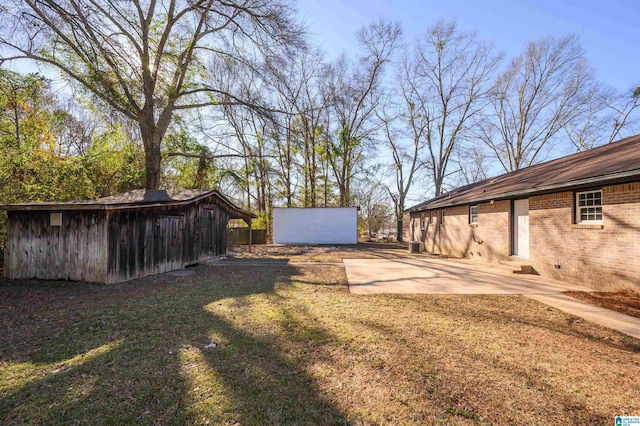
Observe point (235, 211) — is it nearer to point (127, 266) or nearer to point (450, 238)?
point (127, 266)

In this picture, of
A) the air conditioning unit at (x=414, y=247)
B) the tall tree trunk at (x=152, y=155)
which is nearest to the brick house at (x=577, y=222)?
the air conditioning unit at (x=414, y=247)

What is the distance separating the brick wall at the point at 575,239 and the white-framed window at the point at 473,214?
515 mm

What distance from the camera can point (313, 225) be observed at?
20891 millimetres

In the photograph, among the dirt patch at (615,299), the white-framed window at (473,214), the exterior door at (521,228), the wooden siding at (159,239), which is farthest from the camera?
the white-framed window at (473,214)

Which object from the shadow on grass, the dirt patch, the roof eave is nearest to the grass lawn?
the shadow on grass

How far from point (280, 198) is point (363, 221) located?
36.8 ft

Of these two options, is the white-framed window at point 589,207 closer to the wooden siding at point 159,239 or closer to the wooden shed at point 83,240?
the wooden shed at point 83,240

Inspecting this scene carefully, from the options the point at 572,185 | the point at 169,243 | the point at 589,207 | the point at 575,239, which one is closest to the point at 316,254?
the point at 169,243

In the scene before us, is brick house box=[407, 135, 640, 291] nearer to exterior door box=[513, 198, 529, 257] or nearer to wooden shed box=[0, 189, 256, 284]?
exterior door box=[513, 198, 529, 257]

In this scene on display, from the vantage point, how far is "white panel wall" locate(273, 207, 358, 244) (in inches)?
821

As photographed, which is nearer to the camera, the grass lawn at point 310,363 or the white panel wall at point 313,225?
the grass lawn at point 310,363

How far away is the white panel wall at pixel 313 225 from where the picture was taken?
20859 millimetres

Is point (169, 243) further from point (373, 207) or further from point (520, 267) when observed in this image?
point (373, 207)

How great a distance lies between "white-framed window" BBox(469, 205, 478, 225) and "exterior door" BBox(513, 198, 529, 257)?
2.31 metres
